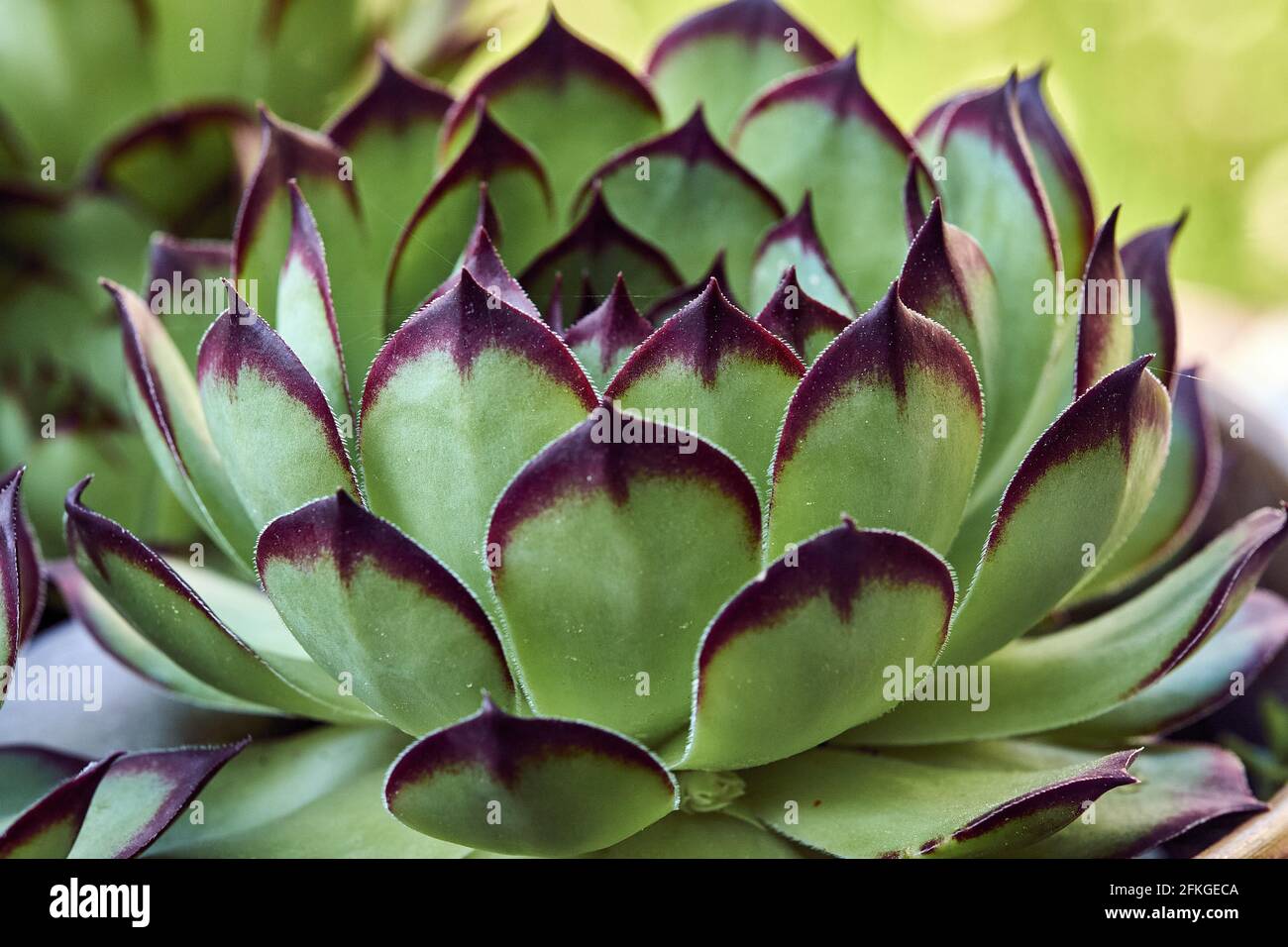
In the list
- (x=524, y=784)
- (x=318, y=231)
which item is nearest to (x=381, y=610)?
(x=524, y=784)

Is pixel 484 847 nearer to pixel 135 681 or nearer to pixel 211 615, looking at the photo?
pixel 211 615

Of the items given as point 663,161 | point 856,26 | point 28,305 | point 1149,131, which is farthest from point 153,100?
point 1149,131

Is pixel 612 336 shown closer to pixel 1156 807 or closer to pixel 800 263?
pixel 800 263

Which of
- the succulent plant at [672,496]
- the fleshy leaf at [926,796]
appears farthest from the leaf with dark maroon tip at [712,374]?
the fleshy leaf at [926,796]

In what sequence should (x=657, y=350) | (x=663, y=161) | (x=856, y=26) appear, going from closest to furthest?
(x=657, y=350) < (x=663, y=161) < (x=856, y=26)

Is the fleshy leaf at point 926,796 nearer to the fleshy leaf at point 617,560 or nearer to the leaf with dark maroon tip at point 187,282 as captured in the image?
the fleshy leaf at point 617,560

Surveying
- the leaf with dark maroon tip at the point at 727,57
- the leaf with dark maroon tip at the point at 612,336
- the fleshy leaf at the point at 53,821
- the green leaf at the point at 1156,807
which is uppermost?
the leaf with dark maroon tip at the point at 727,57
